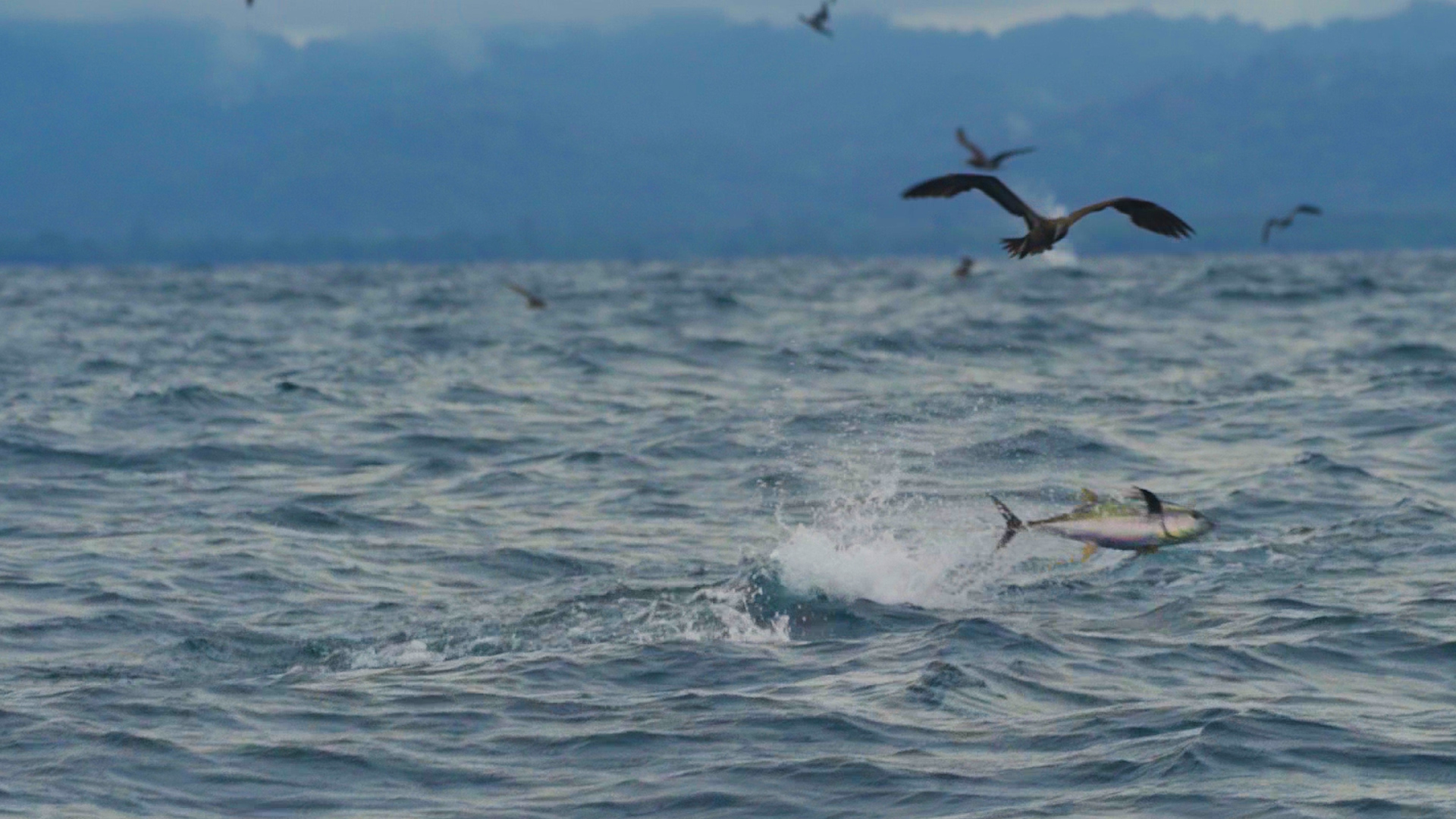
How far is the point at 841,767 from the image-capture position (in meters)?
10.5

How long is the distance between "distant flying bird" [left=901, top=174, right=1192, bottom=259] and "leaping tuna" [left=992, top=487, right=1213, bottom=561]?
182 centimetres

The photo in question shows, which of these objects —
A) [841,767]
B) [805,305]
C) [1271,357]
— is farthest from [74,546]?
[805,305]

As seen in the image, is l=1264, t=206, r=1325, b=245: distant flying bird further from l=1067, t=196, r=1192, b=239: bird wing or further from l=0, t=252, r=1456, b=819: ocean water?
l=1067, t=196, r=1192, b=239: bird wing

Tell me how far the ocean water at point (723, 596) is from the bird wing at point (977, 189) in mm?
2894

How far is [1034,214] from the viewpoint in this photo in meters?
14.5

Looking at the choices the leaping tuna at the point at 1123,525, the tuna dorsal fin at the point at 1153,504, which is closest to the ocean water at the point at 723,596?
the leaping tuna at the point at 1123,525

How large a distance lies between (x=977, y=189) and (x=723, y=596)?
352cm

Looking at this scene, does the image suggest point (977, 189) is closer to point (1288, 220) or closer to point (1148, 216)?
point (1148, 216)

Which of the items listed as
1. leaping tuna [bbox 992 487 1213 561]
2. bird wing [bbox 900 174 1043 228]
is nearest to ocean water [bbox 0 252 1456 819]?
leaping tuna [bbox 992 487 1213 561]

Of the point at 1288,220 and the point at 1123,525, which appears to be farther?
the point at 1288,220

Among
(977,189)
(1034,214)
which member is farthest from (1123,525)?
(977,189)

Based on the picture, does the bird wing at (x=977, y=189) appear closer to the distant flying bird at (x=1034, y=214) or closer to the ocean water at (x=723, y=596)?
the distant flying bird at (x=1034, y=214)

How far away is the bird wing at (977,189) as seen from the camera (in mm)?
13727

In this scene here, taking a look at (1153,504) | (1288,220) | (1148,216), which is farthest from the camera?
(1288,220)
